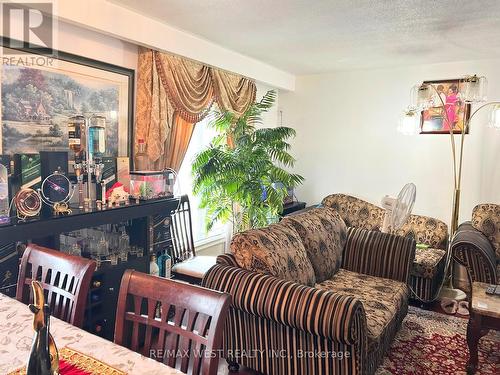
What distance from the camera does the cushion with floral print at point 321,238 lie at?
8.72ft

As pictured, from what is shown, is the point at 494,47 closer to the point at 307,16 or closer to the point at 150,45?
the point at 307,16

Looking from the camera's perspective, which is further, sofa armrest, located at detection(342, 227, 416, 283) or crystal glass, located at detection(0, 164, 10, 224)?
sofa armrest, located at detection(342, 227, 416, 283)

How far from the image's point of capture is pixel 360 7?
2.43 meters

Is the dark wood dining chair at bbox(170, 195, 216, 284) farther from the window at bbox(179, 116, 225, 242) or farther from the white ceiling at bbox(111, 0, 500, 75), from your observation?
the white ceiling at bbox(111, 0, 500, 75)

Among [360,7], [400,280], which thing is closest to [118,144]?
[360,7]

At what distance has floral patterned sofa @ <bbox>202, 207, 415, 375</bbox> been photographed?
70.1 inches

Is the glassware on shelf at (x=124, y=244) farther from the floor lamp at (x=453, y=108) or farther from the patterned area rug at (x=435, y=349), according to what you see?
the floor lamp at (x=453, y=108)

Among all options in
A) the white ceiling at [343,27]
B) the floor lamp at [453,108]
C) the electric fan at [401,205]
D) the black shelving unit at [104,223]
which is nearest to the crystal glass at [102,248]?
the black shelving unit at [104,223]

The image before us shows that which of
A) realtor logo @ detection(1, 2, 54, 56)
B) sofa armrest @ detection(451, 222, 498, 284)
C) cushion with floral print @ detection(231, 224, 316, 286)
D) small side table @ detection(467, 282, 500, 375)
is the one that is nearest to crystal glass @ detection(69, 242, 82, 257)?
cushion with floral print @ detection(231, 224, 316, 286)

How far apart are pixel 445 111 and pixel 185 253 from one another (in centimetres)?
293

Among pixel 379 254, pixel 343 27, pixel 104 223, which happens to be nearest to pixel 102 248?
pixel 104 223

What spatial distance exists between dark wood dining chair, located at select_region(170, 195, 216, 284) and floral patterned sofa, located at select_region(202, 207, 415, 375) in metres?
0.83

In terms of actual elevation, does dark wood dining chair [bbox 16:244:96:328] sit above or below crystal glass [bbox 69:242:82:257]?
above

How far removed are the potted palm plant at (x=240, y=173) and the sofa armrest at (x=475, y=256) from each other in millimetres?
1492
